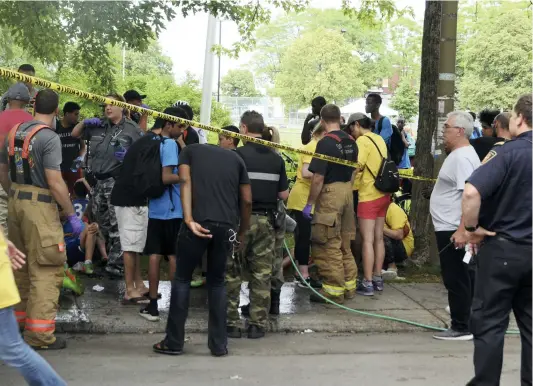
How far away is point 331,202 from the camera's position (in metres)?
7.46

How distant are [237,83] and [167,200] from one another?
244ft

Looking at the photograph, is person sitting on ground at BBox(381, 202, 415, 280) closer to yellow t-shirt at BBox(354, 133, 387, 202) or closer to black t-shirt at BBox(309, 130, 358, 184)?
yellow t-shirt at BBox(354, 133, 387, 202)

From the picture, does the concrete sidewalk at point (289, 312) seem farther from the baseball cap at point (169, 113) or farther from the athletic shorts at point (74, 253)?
the baseball cap at point (169, 113)

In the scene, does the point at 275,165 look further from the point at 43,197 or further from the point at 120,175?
the point at 43,197

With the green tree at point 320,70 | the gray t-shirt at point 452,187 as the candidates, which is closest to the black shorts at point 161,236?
the gray t-shirt at point 452,187

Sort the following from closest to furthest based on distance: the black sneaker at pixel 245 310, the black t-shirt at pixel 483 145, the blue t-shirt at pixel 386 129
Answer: the black sneaker at pixel 245 310, the black t-shirt at pixel 483 145, the blue t-shirt at pixel 386 129

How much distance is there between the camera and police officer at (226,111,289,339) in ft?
21.4

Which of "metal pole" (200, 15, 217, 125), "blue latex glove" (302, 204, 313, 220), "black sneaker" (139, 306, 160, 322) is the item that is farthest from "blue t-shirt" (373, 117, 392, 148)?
"metal pole" (200, 15, 217, 125)

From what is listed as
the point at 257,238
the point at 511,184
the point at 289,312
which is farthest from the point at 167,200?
the point at 511,184

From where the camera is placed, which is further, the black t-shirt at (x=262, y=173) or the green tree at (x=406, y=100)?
the green tree at (x=406, y=100)

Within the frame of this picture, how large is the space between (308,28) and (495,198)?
5009 cm

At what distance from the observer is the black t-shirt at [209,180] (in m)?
5.86

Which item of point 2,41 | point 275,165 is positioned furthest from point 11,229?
point 2,41

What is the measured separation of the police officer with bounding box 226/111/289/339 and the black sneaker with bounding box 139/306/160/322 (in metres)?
0.67
